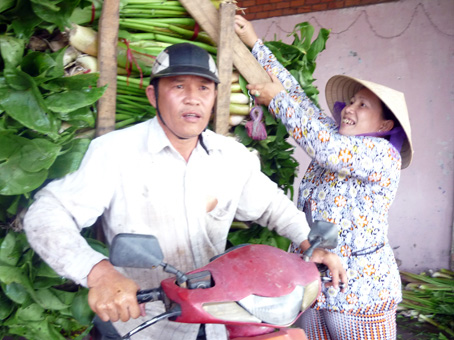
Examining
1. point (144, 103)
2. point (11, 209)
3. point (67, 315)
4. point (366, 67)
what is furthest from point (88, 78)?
point (366, 67)

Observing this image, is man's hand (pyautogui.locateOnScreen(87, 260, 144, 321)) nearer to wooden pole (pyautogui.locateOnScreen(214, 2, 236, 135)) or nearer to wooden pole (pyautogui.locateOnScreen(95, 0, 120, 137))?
wooden pole (pyautogui.locateOnScreen(95, 0, 120, 137))

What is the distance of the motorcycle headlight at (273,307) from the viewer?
3.69ft

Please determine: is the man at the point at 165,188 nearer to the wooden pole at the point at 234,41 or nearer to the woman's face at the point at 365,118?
the wooden pole at the point at 234,41

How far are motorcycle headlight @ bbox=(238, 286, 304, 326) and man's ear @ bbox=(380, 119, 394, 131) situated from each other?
1.48 meters

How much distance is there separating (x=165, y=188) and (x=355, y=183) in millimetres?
1122

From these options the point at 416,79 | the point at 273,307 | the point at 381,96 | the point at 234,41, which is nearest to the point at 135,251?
the point at 273,307

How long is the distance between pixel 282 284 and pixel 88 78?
1011mm

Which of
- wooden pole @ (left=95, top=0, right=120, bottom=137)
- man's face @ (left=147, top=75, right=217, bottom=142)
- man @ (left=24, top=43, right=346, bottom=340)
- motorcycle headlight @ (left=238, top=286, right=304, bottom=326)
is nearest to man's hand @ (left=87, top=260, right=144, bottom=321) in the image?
man @ (left=24, top=43, right=346, bottom=340)

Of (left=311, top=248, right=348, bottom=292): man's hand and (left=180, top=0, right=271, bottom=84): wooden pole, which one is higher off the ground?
(left=180, top=0, right=271, bottom=84): wooden pole

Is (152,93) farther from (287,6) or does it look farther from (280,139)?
(287,6)

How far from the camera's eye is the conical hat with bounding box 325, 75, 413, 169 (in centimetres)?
225

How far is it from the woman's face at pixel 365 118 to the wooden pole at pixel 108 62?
1284 millimetres

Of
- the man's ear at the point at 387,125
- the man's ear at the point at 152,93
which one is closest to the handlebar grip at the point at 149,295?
the man's ear at the point at 152,93

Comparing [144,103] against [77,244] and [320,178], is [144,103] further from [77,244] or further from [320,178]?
[320,178]
